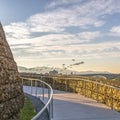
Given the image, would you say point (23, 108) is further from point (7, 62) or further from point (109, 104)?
point (109, 104)

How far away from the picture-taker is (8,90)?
14477 millimetres

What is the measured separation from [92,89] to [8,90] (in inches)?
386

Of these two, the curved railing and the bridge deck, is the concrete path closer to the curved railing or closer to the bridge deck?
the bridge deck

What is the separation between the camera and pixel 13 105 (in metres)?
15.1

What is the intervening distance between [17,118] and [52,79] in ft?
62.0

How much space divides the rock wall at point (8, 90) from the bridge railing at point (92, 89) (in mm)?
4392

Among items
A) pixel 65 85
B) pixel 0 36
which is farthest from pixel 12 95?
pixel 65 85

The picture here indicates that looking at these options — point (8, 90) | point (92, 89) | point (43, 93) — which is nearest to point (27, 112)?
point (8, 90)

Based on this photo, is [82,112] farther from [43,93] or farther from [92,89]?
[92,89]

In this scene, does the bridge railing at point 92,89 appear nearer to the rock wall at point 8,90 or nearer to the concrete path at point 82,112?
the concrete path at point 82,112

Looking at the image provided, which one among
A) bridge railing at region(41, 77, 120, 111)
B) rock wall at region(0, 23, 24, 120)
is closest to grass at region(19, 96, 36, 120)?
rock wall at region(0, 23, 24, 120)

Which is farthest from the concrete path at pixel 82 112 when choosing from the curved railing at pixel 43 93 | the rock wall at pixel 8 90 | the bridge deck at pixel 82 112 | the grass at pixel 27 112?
the rock wall at pixel 8 90

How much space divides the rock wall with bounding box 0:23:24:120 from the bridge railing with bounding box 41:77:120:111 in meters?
4.39

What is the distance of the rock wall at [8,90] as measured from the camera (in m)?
13.5
